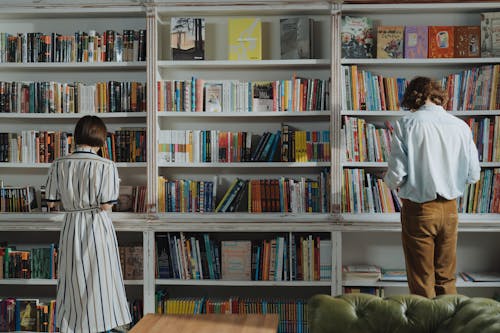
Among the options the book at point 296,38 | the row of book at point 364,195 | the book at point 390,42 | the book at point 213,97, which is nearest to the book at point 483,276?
the row of book at point 364,195

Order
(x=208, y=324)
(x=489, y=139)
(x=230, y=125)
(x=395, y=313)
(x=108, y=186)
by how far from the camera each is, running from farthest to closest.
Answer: (x=230, y=125), (x=489, y=139), (x=108, y=186), (x=208, y=324), (x=395, y=313)

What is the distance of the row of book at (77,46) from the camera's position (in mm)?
4488

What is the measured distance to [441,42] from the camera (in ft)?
14.5

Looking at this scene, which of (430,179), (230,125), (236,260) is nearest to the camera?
(430,179)

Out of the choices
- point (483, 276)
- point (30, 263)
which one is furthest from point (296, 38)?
point (30, 263)

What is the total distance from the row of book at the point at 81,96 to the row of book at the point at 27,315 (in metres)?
A: 1.33

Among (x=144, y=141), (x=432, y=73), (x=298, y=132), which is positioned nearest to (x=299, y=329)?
(x=298, y=132)

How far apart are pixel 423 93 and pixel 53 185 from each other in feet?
7.27

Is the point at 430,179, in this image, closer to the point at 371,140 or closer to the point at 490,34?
the point at 371,140

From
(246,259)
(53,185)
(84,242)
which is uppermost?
(53,185)

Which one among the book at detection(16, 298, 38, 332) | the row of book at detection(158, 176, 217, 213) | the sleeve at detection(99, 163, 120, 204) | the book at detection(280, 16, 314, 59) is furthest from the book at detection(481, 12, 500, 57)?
the book at detection(16, 298, 38, 332)

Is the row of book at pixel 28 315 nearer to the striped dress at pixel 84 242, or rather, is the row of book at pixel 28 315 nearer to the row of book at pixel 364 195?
the striped dress at pixel 84 242

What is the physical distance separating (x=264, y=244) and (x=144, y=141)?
108 centimetres

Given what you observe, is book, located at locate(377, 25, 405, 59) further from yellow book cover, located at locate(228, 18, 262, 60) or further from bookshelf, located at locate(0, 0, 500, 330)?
yellow book cover, located at locate(228, 18, 262, 60)
